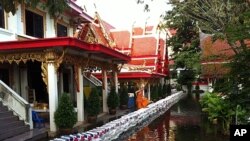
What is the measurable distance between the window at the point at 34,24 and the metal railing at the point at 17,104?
14.1 feet

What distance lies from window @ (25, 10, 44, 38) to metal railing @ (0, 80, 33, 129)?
4310 millimetres

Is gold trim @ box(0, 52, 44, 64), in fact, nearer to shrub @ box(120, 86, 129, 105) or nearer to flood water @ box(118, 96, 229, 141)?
flood water @ box(118, 96, 229, 141)

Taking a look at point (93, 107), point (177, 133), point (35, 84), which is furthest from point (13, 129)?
point (35, 84)

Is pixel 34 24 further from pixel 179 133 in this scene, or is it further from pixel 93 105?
pixel 179 133

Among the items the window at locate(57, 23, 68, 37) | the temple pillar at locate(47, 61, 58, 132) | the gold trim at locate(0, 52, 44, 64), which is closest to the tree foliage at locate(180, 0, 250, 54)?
the temple pillar at locate(47, 61, 58, 132)

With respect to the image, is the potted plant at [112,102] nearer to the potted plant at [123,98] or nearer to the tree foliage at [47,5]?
the potted plant at [123,98]

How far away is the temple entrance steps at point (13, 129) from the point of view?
11281 mm

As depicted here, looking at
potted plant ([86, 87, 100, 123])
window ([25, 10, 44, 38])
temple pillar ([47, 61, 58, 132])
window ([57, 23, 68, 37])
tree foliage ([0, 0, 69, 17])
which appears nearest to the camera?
tree foliage ([0, 0, 69, 17])

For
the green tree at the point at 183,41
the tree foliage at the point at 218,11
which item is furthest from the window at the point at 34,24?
the green tree at the point at 183,41

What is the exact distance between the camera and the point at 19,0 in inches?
234

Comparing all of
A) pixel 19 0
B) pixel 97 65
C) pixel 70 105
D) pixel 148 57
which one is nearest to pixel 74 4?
pixel 97 65

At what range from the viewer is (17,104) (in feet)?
42.0

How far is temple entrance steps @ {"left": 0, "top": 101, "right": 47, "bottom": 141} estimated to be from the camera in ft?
37.0

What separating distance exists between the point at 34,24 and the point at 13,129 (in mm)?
6378
